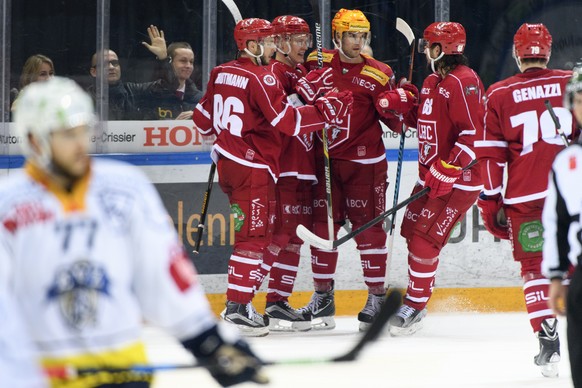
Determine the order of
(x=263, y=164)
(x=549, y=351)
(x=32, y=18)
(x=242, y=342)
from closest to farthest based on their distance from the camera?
(x=242, y=342) → (x=549, y=351) → (x=263, y=164) → (x=32, y=18)

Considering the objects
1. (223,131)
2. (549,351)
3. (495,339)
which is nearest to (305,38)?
(223,131)

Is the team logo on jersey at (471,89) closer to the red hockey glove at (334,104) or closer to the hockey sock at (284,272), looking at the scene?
the red hockey glove at (334,104)

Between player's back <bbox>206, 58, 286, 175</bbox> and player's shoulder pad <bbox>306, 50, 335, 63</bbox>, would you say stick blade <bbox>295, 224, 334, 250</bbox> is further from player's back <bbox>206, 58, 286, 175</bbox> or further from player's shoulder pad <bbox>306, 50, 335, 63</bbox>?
player's shoulder pad <bbox>306, 50, 335, 63</bbox>

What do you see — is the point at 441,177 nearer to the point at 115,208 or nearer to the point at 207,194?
the point at 207,194

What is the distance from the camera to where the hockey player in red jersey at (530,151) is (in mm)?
4672

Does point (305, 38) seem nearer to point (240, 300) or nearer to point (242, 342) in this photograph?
point (240, 300)

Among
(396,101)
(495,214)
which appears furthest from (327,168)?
(495,214)

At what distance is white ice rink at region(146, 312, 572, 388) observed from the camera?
15.4ft

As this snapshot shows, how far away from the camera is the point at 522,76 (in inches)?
187

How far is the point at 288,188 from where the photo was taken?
585 cm

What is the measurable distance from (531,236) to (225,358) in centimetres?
270

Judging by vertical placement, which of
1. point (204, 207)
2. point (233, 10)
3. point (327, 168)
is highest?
point (233, 10)

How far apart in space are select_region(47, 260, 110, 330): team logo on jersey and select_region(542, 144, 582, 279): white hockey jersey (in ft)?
4.58

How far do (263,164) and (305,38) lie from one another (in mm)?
657
